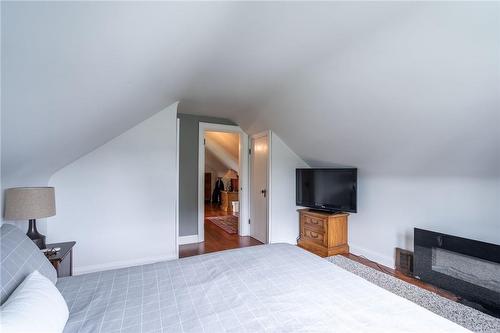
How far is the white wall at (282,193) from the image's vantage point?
379 centimetres

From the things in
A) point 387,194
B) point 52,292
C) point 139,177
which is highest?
point 139,177

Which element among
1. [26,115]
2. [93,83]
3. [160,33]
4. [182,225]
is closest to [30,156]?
[26,115]

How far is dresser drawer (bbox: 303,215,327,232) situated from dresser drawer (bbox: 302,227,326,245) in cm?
6

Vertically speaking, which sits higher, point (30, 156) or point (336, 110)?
point (336, 110)

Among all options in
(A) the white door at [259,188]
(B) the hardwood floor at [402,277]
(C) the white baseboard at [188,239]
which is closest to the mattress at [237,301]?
(B) the hardwood floor at [402,277]

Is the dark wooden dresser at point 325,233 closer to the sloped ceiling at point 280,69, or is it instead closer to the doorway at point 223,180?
the sloped ceiling at point 280,69

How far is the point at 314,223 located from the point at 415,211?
1338 millimetres

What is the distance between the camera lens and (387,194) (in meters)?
3.06

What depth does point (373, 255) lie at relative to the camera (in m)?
3.20

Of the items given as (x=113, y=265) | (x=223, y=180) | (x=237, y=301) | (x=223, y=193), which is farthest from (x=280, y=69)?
(x=223, y=180)

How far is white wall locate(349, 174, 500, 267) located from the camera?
7.22ft

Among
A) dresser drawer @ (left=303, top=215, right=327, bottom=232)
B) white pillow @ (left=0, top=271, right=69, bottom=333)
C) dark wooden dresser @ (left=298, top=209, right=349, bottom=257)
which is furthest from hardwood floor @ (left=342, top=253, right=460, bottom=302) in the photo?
white pillow @ (left=0, top=271, right=69, bottom=333)

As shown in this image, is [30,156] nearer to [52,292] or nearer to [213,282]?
[52,292]

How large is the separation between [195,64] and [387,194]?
281 cm
